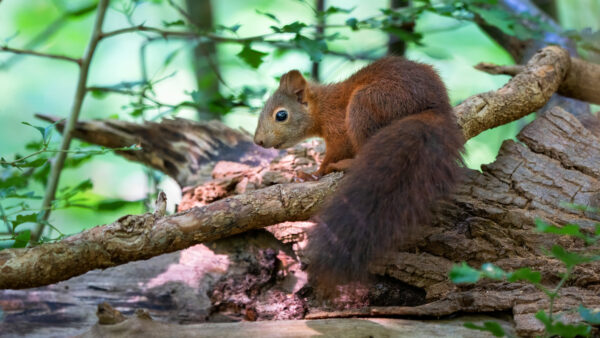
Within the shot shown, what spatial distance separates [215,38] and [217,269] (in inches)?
71.4

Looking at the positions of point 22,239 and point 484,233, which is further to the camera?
point 484,233

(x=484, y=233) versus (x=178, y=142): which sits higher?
(x=178, y=142)

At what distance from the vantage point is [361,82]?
10.5 ft

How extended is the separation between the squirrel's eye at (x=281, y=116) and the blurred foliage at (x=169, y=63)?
386mm

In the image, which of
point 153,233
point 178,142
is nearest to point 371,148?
point 153,233

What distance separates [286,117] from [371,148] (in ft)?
4.22

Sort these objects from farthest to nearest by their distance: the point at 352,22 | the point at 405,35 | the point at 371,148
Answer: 1. the point at 405,35
2. the point at 352,22
3. the point at 371,148

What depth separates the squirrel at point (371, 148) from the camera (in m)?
1.96

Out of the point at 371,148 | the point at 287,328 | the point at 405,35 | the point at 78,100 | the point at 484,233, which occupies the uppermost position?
the point at 405,35

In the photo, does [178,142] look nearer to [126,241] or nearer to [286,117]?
[286,117]

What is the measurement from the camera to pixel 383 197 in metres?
2.12

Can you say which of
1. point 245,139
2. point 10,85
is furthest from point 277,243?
point 10,85

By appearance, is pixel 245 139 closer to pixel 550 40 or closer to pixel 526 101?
pixel 526 101

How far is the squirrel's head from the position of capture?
3.58m
